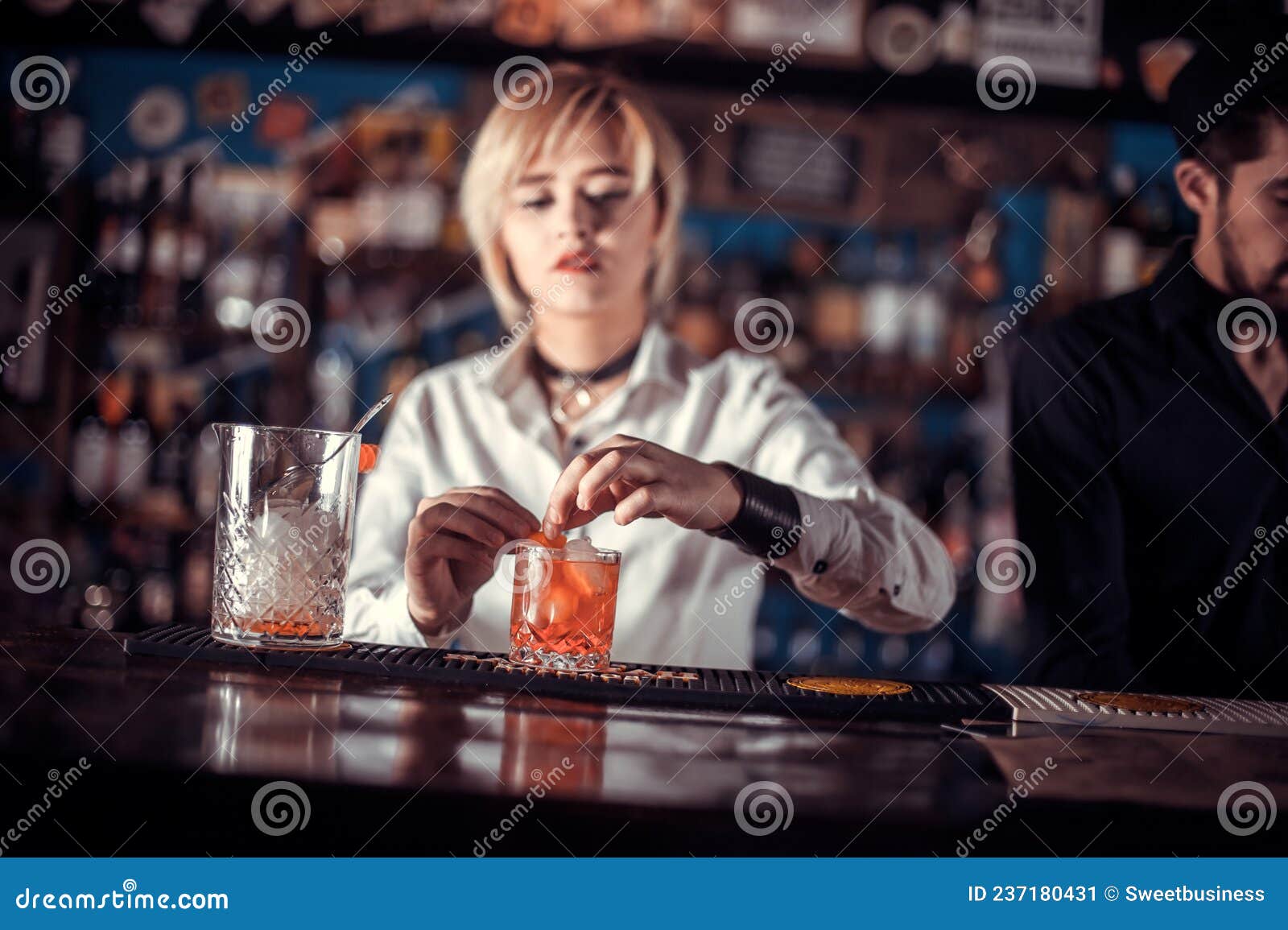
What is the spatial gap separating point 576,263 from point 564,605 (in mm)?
846

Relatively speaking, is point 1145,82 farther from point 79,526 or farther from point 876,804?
point 79,526

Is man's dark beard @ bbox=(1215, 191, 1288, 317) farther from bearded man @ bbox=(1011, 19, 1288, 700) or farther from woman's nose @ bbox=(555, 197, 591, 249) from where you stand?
woman's nose @ bbox=(555, 197, 591, 249)

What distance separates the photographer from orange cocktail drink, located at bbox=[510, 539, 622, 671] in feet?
3.78

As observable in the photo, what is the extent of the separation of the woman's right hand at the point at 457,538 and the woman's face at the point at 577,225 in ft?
2.35

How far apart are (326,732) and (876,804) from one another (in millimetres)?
390

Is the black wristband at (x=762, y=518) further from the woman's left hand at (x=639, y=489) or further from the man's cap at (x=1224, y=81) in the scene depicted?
the man's cap at (x=1224, y=81)

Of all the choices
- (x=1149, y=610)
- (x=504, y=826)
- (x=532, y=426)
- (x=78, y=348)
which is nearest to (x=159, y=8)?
(x=78, y=348)

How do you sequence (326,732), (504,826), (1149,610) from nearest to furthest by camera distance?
(504,826) < (326,732) < (1149,610)

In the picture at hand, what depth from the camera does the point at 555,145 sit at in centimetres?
189

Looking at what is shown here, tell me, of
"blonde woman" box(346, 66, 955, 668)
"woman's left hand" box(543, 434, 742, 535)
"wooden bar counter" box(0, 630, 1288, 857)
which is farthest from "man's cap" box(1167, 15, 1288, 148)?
"wooden bar counter" box(0, 630, 1288, 857)

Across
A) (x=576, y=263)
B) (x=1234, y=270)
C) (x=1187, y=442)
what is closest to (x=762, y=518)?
(x=576, y=263)

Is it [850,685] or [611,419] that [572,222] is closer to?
[611,419]

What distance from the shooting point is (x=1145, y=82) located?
120 inches

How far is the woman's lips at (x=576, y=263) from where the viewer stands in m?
1.87
